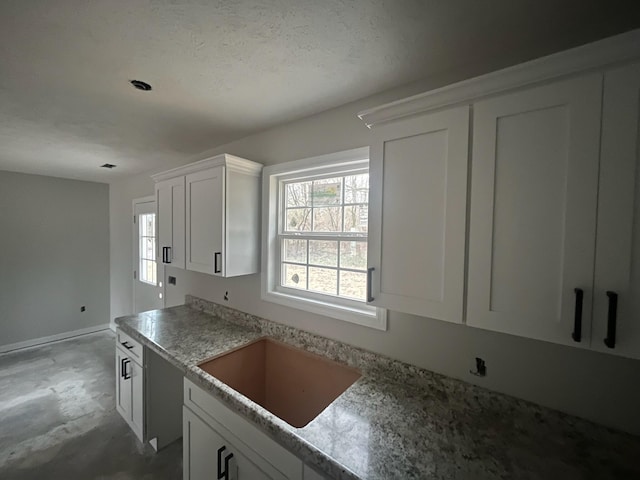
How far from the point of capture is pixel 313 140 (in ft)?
5.69

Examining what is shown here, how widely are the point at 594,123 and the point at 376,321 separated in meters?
1.17

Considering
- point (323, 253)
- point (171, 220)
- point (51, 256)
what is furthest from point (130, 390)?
point (51, 256)

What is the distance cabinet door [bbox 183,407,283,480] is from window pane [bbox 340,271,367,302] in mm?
954

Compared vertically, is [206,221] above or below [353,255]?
above

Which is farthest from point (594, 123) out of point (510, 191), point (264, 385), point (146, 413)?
point (146, 413)

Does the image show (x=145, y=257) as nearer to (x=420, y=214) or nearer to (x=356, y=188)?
(x=356, y=188)

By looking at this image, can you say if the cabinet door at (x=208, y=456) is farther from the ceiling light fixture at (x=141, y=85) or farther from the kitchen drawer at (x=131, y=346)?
the ceiling light fixture at (x=141, y=85)

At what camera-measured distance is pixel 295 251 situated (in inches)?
77.3

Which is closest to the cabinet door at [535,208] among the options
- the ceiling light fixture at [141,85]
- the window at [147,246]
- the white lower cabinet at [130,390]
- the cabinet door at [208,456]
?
the cabinet door at [208,456]

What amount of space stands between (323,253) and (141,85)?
1.44 meters

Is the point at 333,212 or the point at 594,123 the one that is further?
the point at 333,212

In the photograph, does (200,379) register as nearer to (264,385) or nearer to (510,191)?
(264,385)

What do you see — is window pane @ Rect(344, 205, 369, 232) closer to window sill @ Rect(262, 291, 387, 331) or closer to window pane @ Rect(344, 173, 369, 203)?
window pane @ Rect(344, 173, 369, 203)

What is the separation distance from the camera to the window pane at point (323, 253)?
1.75 m
